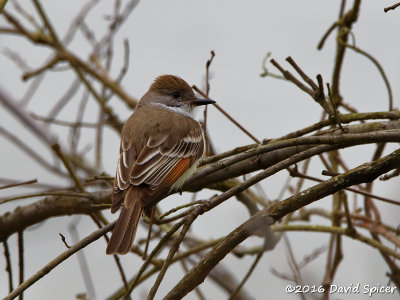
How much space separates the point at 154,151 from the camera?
15.5 feet

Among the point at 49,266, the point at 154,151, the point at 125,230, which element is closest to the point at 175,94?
the point at 154,151

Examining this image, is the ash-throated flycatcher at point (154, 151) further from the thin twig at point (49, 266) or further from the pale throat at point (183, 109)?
the thin twig at point (49, 266)

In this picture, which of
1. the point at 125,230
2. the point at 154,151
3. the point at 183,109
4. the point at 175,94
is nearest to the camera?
the point at 125,230

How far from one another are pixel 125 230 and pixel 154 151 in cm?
121

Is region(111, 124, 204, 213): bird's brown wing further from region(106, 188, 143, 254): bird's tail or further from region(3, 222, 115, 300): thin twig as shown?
region(3, 222, 115, 300): thin twig

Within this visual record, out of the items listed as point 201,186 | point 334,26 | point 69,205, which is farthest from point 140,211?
point 334,26

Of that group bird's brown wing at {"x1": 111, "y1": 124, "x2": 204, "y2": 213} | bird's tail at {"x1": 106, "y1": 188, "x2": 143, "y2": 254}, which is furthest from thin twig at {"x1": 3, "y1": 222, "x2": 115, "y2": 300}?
bird's brown wing at {"x1": 111, "y1": 124, "x2": 204, "y2": 213}

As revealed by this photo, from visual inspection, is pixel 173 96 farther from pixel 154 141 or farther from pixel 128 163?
pixel 128 163

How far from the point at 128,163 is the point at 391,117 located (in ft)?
6.05

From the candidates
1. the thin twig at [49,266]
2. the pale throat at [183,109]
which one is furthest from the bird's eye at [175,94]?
the thin twig at [49,266]

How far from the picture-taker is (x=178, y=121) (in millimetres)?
5211

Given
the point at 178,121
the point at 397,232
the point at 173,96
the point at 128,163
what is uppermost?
the point at 173,96

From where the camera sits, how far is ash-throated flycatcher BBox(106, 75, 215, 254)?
3.90 m

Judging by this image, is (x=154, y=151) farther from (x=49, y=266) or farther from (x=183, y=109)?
(x=49, y=266)
